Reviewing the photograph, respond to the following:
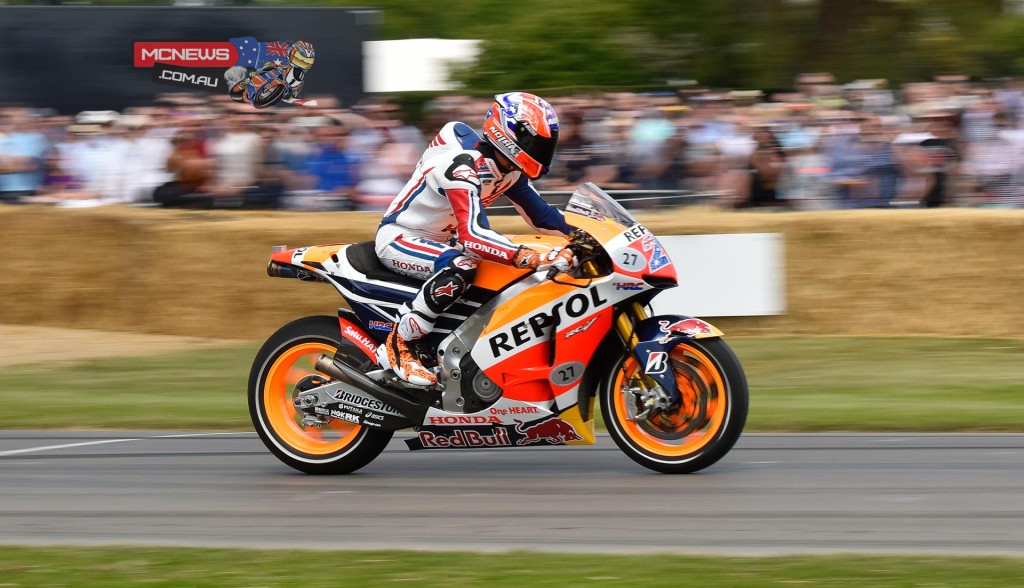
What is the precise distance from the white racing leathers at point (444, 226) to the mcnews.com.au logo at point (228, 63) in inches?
373

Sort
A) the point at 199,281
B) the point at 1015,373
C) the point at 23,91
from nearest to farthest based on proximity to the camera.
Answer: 1. the point at 1015,373
2. the point at 199,281
3. the point at 23,91

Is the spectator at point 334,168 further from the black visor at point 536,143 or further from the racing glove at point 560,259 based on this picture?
the racing glove at point 560,259

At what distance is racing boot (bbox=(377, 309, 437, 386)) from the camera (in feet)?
22.6

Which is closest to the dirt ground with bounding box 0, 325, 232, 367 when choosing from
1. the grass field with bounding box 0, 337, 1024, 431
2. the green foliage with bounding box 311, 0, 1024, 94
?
the grass field with bounding box 0, 337, 1024, 431

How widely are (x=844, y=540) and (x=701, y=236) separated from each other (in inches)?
277

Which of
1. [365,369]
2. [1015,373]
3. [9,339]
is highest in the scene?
[365,369]

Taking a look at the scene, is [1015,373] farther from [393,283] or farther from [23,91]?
[23,91]

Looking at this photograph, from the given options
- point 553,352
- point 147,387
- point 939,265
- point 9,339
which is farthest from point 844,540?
point 9,339

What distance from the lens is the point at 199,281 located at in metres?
13.5

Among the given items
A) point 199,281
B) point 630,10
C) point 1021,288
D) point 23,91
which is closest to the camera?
point 1021,288

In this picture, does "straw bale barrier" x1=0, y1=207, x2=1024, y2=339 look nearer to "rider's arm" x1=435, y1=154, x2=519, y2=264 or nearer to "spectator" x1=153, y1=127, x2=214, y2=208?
"spectator" x1=153, y1=127, x2=214, y2=208

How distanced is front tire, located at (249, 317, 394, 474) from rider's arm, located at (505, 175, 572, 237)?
1.09 metres

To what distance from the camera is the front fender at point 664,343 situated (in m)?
6.63

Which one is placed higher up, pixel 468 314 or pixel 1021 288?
pixel 468 314
